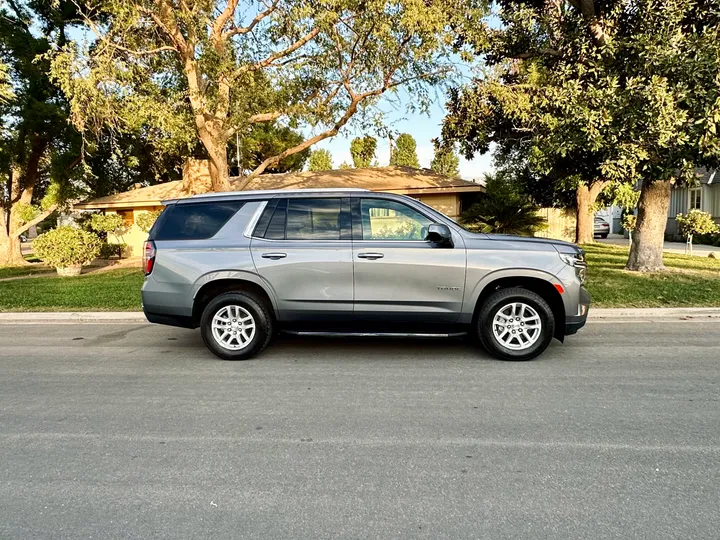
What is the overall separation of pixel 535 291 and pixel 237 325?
350 centimetres

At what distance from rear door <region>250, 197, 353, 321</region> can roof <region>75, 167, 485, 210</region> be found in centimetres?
1186

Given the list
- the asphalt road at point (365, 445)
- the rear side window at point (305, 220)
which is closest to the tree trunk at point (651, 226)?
the asphalt road at point (365, 445)

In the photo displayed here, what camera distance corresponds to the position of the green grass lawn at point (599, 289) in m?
9.45

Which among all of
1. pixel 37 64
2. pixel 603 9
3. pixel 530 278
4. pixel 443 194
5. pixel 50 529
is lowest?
pixel 50 529

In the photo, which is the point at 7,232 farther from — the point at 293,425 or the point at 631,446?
the point at 631,446

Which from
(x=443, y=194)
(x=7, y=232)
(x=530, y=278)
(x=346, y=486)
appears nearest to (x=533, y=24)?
(x=443, y=194)

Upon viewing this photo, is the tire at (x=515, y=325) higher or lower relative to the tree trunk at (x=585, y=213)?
lower

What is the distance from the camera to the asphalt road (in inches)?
111

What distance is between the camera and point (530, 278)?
5715 mm

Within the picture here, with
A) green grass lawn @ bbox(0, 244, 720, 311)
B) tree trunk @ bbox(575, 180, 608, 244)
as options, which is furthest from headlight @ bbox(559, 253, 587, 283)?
tree trunk @ bbox(575, 180, 608, 244)

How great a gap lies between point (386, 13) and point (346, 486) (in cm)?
1052

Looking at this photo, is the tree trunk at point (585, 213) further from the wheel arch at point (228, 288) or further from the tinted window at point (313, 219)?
the wheel arch at point (228, 288)

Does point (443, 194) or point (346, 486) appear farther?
point (443, 194)

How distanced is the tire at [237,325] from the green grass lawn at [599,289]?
173 inches
